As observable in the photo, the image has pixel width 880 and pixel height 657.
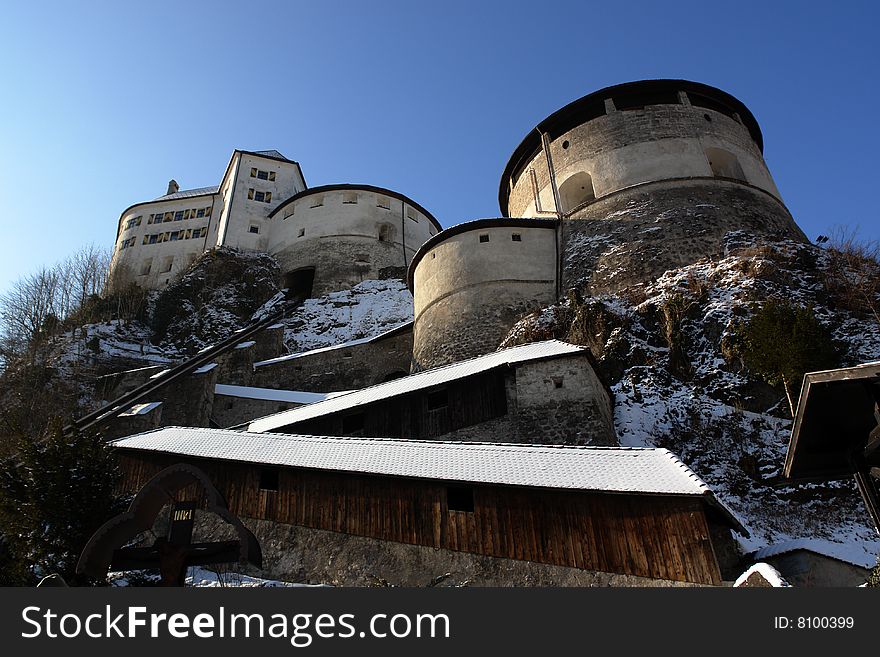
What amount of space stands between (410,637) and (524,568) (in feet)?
14.0

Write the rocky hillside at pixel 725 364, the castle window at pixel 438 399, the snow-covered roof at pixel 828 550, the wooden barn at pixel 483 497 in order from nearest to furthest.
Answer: the wooden barn at pixel 483 497 → the snow-covered roof at pixel 828 550 → the rocky hillside at pixel 725 364 → the castle window at pixel 438 399

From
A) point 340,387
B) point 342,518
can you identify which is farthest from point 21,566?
point 340,387

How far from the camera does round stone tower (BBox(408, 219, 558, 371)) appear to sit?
20.4 meters

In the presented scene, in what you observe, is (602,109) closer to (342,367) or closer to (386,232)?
(342,367)

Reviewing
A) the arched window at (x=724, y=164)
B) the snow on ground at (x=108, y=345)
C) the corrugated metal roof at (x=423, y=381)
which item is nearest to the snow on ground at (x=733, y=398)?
the corrugated metal roof at (x=423, y=381)

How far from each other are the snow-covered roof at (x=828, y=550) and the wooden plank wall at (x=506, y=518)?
2515mm

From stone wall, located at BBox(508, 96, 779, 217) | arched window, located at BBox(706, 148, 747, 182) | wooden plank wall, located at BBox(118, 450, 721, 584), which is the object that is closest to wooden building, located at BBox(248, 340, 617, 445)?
wooden plank wall, located at BBox(118, 450, 721, 584)

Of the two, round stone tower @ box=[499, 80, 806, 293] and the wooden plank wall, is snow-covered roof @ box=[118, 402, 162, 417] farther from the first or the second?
round stone tower @ box=[499, 80, 806, 293]

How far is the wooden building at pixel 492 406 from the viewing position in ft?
43.7

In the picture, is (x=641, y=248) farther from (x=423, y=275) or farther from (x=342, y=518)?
(x=342, y=518)

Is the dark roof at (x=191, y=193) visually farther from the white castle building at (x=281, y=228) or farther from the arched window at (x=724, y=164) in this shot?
the arched window at (x=724, y=164)

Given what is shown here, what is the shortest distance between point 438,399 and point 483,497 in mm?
5354

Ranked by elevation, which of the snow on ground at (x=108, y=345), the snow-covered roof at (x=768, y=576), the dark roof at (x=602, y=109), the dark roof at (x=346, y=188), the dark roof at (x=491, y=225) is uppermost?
the dark roof at (x=346, y=188)

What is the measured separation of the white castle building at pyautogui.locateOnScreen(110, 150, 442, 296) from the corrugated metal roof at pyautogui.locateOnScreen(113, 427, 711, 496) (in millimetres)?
22907
